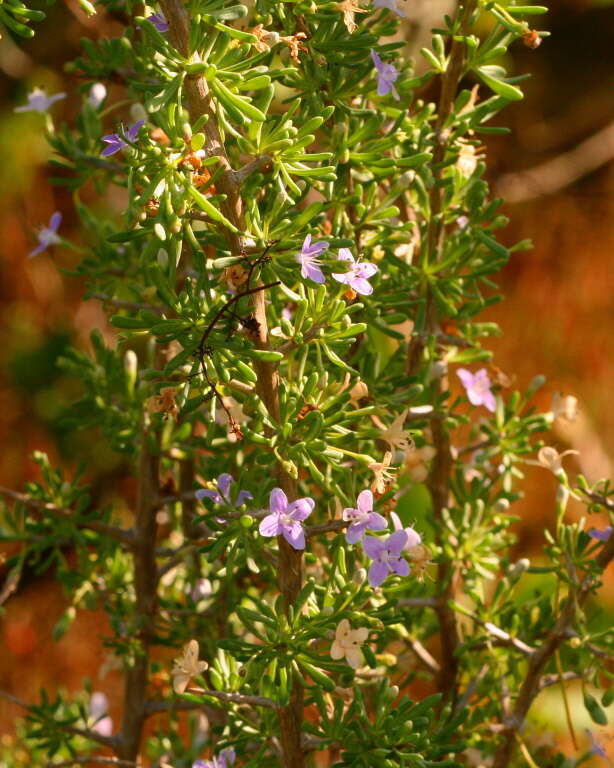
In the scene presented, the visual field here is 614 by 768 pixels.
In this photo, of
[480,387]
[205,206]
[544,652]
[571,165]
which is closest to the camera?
[205,206]

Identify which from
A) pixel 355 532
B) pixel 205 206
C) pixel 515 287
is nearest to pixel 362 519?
pixel 355 532

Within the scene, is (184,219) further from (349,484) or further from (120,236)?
(349,484)

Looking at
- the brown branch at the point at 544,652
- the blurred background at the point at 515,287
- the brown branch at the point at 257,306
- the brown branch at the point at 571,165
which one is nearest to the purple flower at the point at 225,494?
the brown branch at the point at 257,306

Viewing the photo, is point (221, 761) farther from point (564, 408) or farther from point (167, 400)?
point (564, 408)

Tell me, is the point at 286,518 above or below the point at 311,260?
below

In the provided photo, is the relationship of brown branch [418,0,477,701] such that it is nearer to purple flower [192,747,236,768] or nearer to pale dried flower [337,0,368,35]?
pale dried flower [337,0,368,35]
